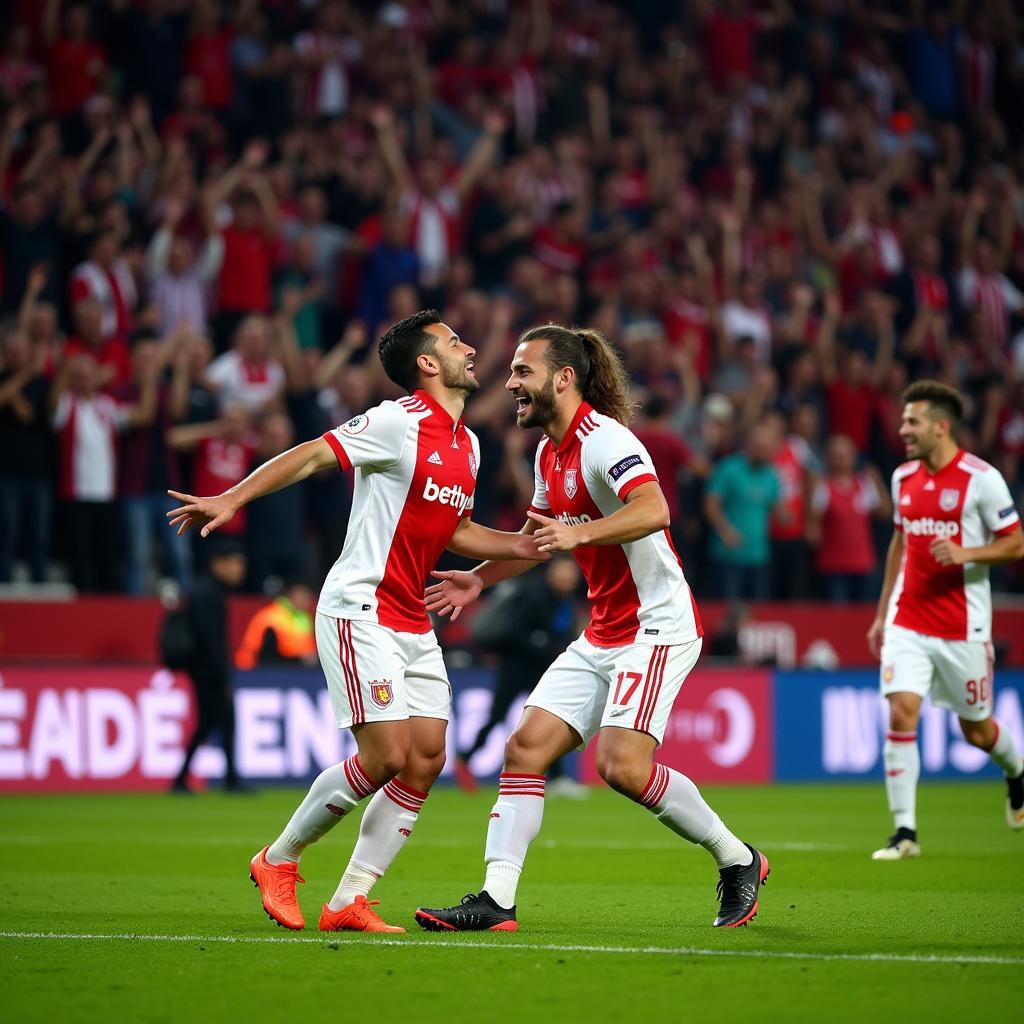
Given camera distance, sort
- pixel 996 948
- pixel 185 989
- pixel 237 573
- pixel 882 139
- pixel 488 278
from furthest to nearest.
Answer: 1. pixel 882 139
2. pixel 488 278
3. pixel 237 573
4. pixel 996 948
5. pixel 185 989

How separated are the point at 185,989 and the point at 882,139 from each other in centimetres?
2282

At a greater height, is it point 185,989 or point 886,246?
point 886,246

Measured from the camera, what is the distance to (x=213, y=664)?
1659cm

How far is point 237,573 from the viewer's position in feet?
56.7

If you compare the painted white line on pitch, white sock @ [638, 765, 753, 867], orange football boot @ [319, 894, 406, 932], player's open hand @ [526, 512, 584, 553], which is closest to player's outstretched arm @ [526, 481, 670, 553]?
player's open hand @ [526, 512, 584, 553]

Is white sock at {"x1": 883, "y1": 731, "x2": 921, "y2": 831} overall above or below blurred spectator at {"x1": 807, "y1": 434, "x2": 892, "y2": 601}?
below

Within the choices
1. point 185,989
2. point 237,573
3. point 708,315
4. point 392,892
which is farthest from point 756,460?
point 185,989

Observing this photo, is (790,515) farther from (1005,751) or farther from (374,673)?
(374,673)

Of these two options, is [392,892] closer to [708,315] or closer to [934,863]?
[934,863]

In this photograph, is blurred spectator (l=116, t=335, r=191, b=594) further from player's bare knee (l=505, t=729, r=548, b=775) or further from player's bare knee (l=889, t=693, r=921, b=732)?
player's bare knee (l=505, t=729, r=548, b=775)

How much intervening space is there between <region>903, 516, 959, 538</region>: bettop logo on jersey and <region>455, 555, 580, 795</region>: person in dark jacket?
19.6 ft

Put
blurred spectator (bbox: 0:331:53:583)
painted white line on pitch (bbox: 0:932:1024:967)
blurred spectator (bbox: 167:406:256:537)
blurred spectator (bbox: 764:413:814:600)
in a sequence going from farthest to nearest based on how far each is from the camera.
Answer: blurred spectator (bbox: 764:413:814:600), blurred spectator (bbox: 167:406:256:537), blurred spectator (bbox: 0:331:53:583), painted white line on pitch (bbox: 0:932:1024:967)

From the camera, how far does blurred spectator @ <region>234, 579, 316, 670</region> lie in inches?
719

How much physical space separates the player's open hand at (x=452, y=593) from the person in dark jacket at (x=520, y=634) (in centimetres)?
907
